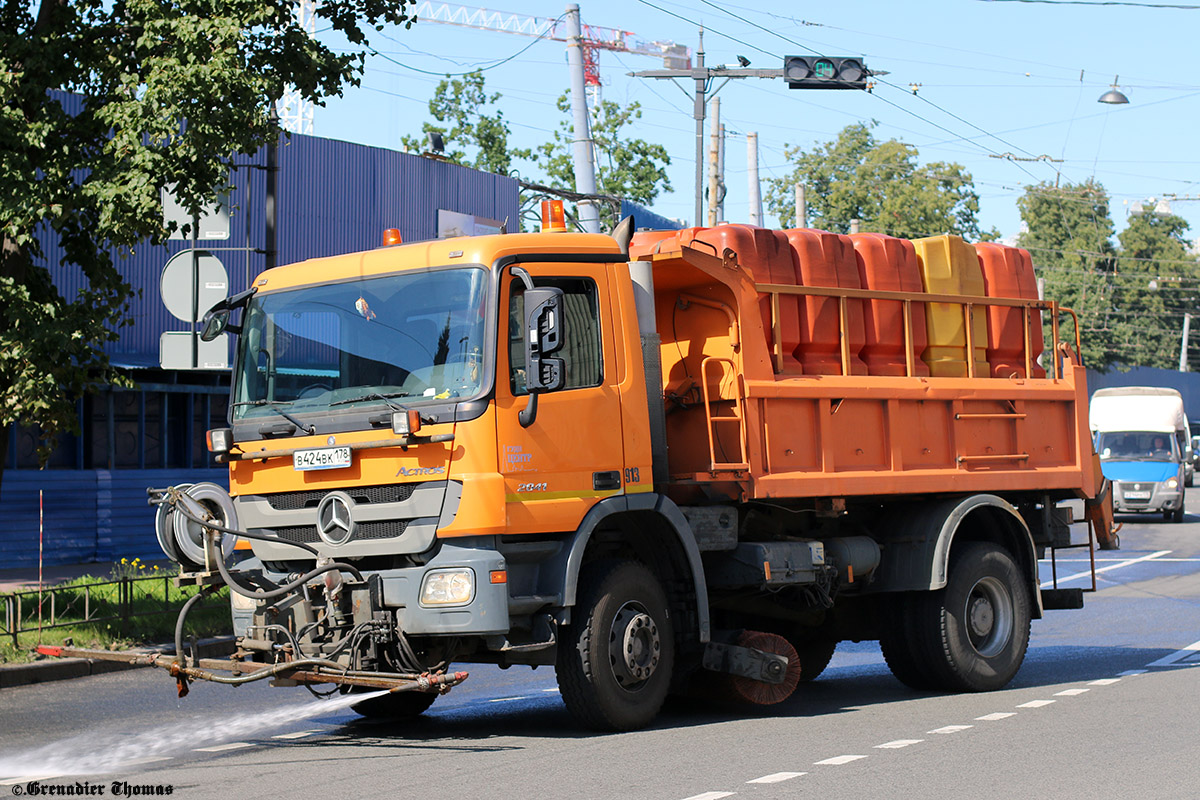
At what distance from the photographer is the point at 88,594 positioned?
45.5ft

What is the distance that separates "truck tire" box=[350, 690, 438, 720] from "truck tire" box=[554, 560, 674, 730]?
4.73ft

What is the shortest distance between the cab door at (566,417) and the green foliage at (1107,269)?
7321 centimetres

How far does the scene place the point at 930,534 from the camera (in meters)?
11.1

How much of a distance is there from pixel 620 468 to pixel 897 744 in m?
2.32

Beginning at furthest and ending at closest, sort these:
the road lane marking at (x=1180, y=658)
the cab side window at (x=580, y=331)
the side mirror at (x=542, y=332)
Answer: the road lane marking at (x=1180, y=658), the cab side window at (x=580, y=331), the side mirror at (x=542, y=332)

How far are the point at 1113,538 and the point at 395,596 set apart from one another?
7.34 metres

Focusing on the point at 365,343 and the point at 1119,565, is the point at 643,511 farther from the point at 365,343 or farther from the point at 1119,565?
the point at 1119,565

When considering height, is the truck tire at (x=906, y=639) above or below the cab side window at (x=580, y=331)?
below

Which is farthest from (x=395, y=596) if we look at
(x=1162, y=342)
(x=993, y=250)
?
(x=1162, y=342)

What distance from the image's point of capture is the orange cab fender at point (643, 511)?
28.2ft

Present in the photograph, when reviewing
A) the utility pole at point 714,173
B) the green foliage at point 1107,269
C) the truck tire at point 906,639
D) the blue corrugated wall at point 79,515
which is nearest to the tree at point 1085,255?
the green foliage at point 1107,269

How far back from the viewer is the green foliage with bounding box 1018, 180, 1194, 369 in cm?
8144

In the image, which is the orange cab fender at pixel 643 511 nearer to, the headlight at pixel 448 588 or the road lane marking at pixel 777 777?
the headlight at pixel 448 588

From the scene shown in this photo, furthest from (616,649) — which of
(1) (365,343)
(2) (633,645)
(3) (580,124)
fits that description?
(3) (580,124)
